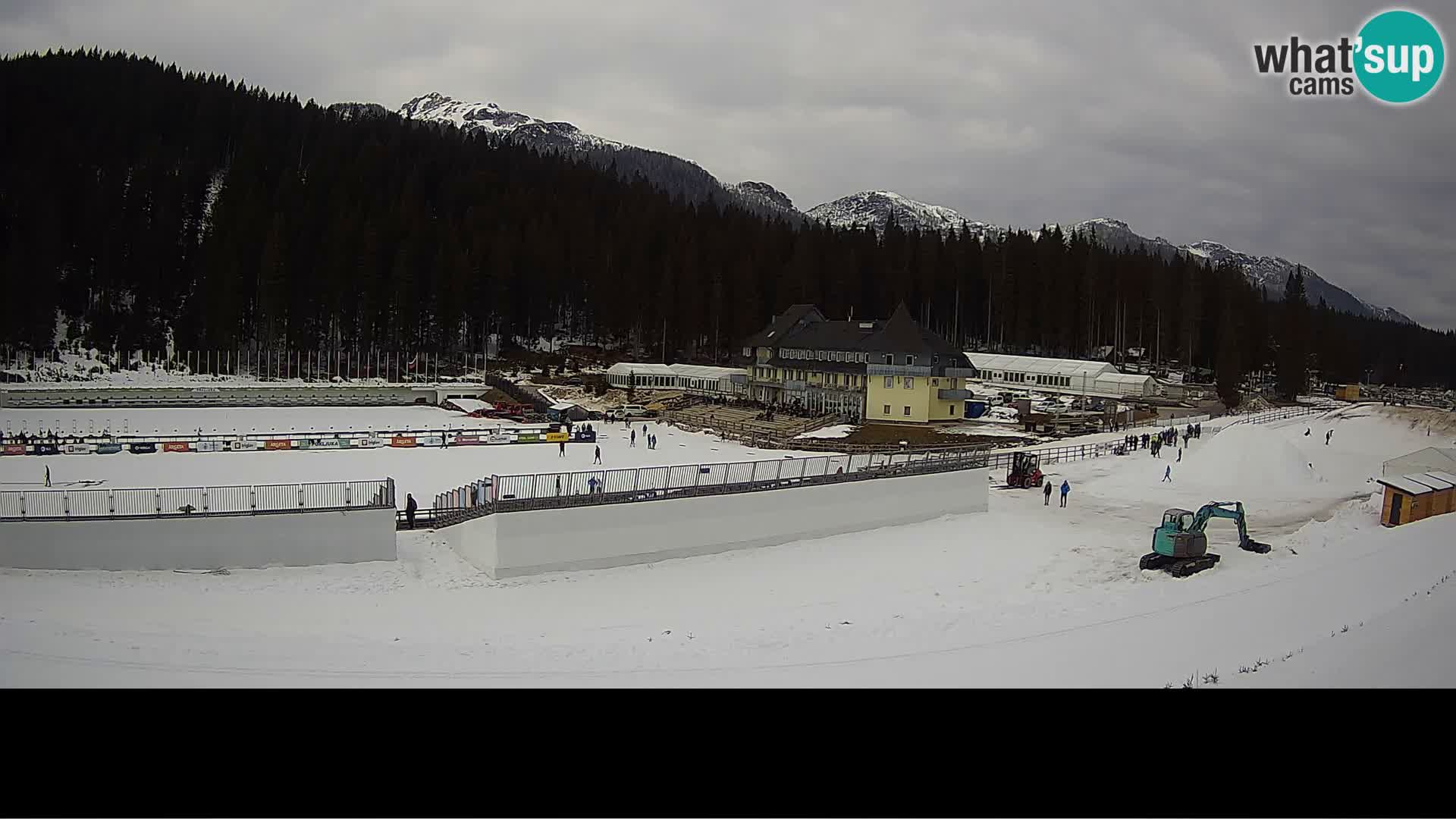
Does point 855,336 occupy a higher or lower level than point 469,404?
higher

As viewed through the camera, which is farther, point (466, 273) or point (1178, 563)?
point (466, 273)

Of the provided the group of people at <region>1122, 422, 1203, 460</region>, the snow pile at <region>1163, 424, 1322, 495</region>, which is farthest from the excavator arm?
the group of people at <region>1122, 422, 1203, 460</region>

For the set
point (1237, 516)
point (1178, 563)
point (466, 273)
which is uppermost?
point (466, 273)

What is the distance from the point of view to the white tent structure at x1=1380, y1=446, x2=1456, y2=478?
27.9m

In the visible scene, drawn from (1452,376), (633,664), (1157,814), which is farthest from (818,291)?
(1157,814)

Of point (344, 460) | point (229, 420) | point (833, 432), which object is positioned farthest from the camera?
point (229, 420)

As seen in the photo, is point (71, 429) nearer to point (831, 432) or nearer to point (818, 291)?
point (831, 432)

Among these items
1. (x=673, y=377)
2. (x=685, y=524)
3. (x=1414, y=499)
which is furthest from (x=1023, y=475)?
(x=673, y=377)

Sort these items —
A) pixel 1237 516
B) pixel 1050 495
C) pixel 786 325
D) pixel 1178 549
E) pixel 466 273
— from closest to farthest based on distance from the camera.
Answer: pixel 1178 549 < pixel 1237 516 < pixel 1050 495 < pixel 786 325 < pixel 466 273

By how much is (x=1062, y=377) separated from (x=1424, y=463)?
2843cm

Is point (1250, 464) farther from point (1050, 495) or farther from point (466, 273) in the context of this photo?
point (466, 273)

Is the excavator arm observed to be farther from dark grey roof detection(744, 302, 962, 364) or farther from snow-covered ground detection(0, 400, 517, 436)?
snow-covered ground detection(0, 400, 517, 436)

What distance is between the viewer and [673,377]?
59625 millimetres

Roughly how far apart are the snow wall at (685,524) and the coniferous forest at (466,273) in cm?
4202
